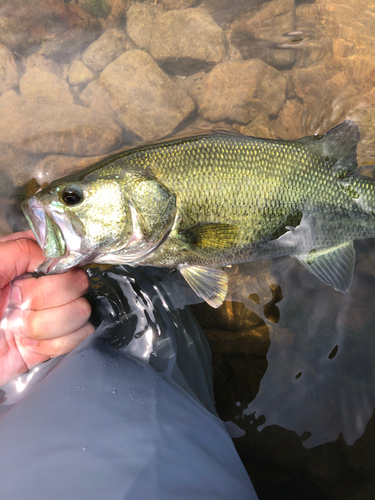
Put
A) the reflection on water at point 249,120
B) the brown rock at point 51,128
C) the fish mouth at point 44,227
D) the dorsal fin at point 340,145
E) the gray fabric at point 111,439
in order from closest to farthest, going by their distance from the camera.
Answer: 1. the gray fabric at point 111,439
2. the fish mouth at point 44,227
3. the dorsal fin at point 340,145
4. the reflection on water at point 249,120
5. the brown rock at point 51,128

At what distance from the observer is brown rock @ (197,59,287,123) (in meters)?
3.02

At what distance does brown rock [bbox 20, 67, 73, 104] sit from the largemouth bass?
4.38ft

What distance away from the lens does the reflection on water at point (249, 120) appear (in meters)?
2.52

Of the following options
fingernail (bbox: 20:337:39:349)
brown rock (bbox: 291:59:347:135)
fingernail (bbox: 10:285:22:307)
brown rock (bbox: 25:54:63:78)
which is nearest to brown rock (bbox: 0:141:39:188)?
brown rock (bbox: 25:54:63:78)

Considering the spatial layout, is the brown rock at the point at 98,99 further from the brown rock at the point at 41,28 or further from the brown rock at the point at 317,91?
the brown rock at the point at 317,91

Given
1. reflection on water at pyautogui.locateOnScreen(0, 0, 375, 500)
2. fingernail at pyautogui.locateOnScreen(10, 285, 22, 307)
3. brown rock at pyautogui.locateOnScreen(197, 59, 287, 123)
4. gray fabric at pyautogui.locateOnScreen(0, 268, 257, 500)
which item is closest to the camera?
gray fabric at pyautogui.locateOnScreen(0, 268, 257, 500)

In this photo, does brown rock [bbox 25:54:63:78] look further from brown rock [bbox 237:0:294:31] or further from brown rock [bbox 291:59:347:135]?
brown rock [bbox 291:59:347:135]

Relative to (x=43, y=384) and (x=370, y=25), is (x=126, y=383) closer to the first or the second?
(x=43, y=384)

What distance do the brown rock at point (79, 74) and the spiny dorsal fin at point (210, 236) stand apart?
201cm

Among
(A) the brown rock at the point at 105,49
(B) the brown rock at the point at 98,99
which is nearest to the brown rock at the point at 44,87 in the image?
(B) the brown rock at the point at 98,99

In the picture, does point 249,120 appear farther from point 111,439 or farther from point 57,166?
point 111,439

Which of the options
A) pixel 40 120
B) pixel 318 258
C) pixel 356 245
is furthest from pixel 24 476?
pixel 356 245

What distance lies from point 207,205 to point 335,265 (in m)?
1.34

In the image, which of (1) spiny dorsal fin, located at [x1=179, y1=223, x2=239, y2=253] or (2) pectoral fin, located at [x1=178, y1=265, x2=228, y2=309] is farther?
(2) pectoral fin, located at [x1=178, y1=265, x2=228, y2=309]
